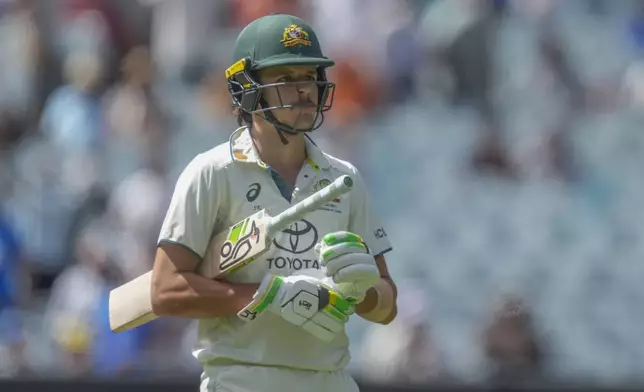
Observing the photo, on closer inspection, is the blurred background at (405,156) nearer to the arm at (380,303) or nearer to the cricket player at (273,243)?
the arm at (380,303)

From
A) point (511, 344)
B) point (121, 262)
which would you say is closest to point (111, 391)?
point (121, 262)

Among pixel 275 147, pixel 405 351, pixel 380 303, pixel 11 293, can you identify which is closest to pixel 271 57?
pixel 275 147

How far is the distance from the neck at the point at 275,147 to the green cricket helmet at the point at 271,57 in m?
0.04

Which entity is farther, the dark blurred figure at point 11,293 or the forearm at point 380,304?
the dark blurred figure at point 11,293

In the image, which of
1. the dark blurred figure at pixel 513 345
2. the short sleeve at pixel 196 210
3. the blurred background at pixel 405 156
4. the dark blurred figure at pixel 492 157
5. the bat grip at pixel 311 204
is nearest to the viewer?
the bat grip at pixel 311 204

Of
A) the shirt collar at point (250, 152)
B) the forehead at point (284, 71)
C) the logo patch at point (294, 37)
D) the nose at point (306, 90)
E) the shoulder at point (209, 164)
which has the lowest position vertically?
Answer: the shoulder at point (209, 164)

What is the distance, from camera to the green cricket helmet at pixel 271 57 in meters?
3.60

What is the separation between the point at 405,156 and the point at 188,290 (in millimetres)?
4696

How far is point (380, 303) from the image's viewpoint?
3.69 metres

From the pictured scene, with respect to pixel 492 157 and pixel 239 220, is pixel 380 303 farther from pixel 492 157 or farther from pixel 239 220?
pixel 492 157

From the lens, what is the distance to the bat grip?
3.28 metres

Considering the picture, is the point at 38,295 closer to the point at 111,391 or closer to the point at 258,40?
the point at 111,391

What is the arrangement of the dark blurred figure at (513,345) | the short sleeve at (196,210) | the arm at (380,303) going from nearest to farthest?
the short sleeve at (196,210)
the arm at (380,303)
the dark blurred figure at (513,345)

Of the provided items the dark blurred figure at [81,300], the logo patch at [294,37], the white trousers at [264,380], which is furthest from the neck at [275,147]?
the dark blurred figure at [81,300]
